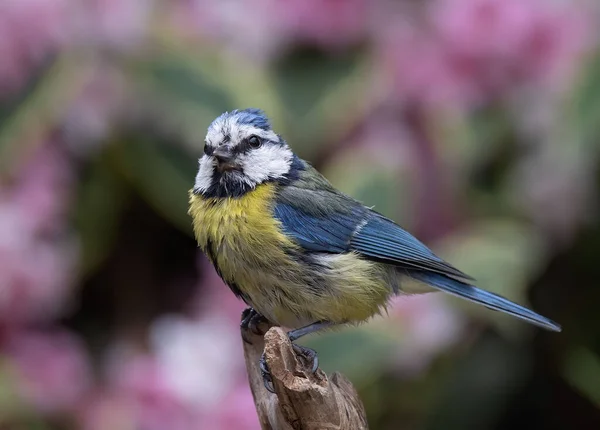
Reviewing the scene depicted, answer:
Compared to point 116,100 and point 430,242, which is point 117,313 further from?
point 430,242

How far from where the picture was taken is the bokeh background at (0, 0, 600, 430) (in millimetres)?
Answer: 2037

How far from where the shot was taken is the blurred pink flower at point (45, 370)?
2.01 meters

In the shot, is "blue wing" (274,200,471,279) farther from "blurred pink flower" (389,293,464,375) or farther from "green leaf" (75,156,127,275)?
"green leaf" (75,156,127,275)

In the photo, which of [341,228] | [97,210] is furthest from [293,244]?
[97,210]

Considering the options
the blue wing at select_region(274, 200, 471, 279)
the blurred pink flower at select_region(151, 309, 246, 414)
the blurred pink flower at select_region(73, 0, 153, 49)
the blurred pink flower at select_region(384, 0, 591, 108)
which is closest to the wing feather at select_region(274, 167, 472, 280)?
the blue wing at select_region(274, 200, 471, 279)

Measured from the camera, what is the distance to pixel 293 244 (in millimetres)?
1556

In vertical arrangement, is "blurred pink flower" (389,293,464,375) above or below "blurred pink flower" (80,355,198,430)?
above

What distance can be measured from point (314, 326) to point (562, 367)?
3.19 feet

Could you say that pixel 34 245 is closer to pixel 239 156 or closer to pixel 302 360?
pixel 239 156

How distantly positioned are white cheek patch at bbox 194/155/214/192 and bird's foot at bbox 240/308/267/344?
22cm

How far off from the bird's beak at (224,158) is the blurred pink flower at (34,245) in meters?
0.58

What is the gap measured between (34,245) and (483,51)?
3.45 feet

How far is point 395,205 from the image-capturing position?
2092mm

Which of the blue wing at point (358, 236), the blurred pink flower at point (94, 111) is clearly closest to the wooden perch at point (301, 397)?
the blue wing at point (358, 236)
